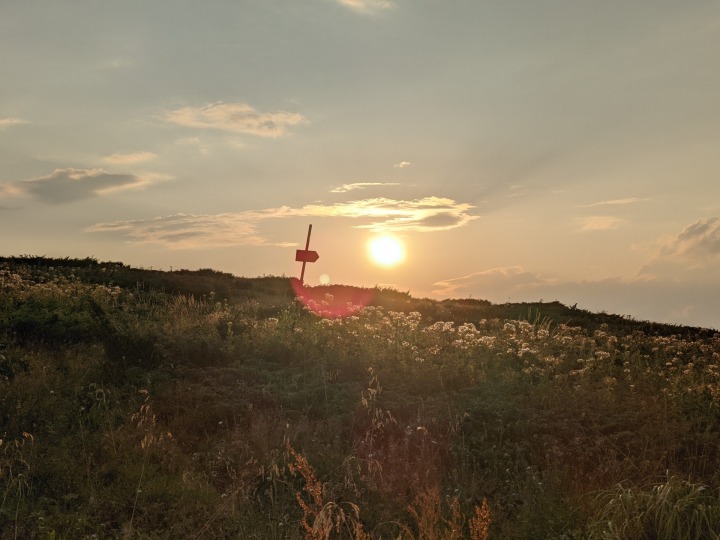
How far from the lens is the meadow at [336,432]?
583cm

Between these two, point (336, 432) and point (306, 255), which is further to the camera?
point (306, 255)

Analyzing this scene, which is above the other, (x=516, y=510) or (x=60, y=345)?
(x=60, y=345)

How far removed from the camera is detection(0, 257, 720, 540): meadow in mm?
5832

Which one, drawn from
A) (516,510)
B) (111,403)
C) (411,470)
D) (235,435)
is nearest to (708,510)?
(516,510)

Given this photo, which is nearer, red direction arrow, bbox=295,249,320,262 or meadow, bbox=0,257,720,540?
meadow, bbox=0,257,720,540

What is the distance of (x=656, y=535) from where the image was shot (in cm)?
536

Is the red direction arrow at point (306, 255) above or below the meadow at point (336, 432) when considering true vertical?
above

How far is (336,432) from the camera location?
26.8 ft

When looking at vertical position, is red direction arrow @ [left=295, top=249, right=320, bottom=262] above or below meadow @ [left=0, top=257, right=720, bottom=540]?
above

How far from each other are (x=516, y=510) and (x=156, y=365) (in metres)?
6.25

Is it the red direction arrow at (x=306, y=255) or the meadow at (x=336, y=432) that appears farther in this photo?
the red direction arrow at (x=306, y=255)

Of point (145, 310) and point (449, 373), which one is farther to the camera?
point (145, 310)

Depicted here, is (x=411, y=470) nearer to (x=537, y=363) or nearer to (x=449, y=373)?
(x=449, y=373)

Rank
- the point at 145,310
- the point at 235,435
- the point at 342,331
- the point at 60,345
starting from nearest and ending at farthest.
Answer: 1. the point at 235,435
2. the point at 60,345
3. the point at 342,331
4. the point at 145,310
